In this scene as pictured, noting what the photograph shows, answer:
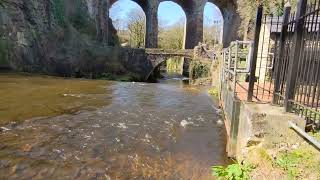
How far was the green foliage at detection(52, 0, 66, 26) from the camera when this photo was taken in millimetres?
23658

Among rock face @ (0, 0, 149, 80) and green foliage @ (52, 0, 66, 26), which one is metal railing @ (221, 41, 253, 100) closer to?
rock face @ (0, 0, 149, 80)

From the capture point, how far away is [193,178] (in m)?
4.80

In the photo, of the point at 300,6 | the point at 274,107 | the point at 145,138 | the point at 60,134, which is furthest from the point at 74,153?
the point at 300,6

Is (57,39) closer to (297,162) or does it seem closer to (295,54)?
(295,54)

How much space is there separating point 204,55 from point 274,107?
78.1 feet

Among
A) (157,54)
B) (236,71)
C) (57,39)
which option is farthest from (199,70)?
(236,71)

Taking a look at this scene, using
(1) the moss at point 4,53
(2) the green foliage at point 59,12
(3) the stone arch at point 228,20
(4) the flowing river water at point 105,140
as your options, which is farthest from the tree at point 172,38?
(4) the flowing river water at point 105,140

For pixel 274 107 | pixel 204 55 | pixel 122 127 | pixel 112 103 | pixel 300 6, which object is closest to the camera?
pixel 300 6

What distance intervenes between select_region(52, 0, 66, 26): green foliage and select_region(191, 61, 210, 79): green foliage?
1049 cm

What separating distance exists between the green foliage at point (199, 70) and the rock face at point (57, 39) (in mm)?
6111

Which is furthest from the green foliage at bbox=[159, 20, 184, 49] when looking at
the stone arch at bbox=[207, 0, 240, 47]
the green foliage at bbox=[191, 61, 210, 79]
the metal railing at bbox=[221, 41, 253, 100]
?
the metal railing at bbox=[221, 41, 253, 100]

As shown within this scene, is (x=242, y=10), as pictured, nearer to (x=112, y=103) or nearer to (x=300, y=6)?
(x=112, y=103)

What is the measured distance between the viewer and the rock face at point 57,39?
61.8 feet

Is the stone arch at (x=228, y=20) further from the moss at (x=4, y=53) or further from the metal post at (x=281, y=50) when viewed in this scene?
the metal post at (x=281, y=50)
